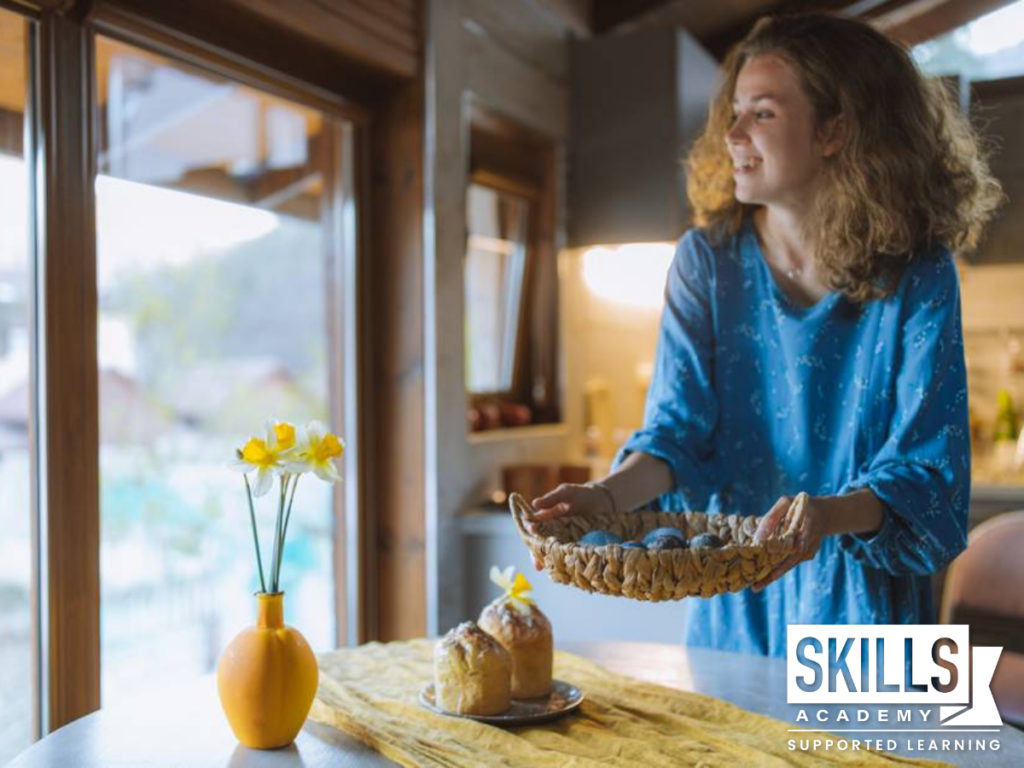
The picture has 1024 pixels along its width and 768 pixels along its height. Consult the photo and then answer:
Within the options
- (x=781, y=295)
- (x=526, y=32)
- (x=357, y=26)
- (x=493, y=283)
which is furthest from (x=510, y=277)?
(x=781, y=295)

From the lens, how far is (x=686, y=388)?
5.65 feet

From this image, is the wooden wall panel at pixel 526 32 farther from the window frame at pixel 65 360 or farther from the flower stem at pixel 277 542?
the flower stem at pixel 277 542

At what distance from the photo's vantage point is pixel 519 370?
137 inches

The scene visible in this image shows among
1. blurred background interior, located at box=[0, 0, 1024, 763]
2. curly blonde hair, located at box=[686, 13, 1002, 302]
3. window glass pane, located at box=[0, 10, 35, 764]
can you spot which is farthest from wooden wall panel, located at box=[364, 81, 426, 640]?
curly blonde hair, located at box=[686, 13, 1002, 302]

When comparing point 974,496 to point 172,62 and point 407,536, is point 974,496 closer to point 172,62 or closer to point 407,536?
point 407,536

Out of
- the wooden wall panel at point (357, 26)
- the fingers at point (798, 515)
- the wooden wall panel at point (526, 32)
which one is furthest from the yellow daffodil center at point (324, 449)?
the wooden wall panel at point (526, 32)

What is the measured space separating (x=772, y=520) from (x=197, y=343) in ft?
9.61

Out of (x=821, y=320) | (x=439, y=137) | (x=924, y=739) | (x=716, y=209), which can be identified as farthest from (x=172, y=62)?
(x=924, y=739)

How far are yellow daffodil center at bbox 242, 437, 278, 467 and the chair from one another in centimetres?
174

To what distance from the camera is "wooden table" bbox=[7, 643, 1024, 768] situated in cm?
116

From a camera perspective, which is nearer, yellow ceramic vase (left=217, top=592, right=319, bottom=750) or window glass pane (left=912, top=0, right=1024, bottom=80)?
yellow ceramic vase (left=217, top=592, right=319, bottom=750)

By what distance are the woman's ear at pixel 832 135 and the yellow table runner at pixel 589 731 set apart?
2.77ft

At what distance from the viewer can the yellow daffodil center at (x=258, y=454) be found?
1202 millimetres

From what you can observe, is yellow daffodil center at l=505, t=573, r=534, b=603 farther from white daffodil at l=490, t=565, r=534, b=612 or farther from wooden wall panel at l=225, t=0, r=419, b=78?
wooden wall panel at l=225, t=0, r=419, b=78
